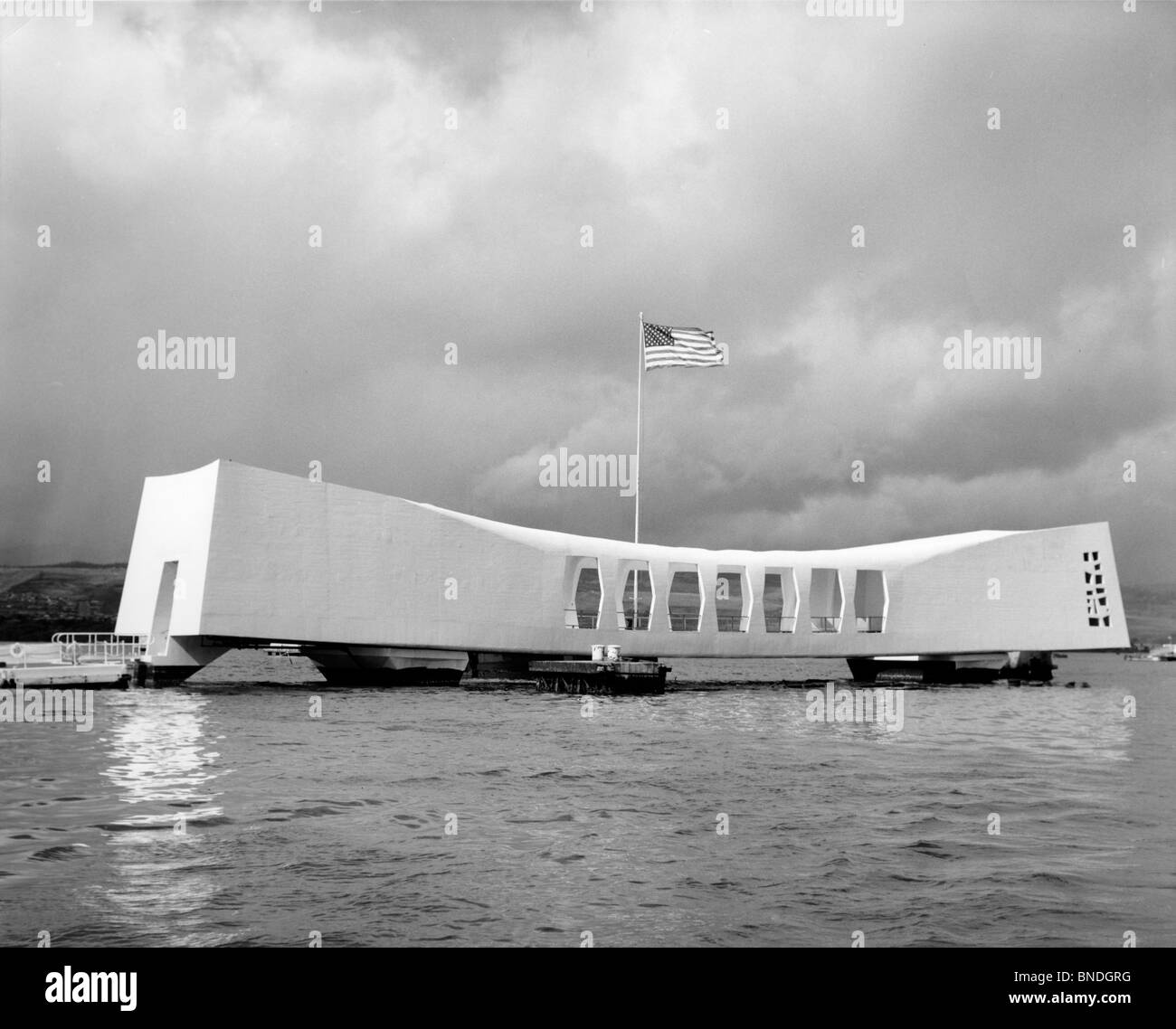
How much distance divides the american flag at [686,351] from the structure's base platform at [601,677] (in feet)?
31.0

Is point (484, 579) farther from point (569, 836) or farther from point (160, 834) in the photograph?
point (160, 834)

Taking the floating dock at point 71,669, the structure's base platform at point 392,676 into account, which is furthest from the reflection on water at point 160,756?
the structure's base platform at point 392,676

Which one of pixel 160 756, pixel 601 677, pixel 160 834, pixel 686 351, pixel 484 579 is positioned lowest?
pixel 601 677

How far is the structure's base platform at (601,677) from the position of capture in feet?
112

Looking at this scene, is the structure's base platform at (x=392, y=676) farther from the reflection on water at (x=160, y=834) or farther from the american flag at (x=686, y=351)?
the reflection on water at (x=160, y=834)

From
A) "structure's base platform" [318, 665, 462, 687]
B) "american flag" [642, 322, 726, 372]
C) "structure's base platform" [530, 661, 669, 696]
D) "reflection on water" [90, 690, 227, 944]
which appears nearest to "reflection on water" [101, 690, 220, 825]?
"reflection on water" [90, 690, 227, 944]

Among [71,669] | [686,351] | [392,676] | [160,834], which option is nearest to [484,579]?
[392,676]

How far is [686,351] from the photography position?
35.8 m

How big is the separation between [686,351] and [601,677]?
10509 mm

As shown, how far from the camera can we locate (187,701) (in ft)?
86.4

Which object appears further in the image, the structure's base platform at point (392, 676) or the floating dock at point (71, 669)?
the structure's base platform at point (392, 676)

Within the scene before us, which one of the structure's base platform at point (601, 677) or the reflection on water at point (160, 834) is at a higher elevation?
the reflection on water at point (160, 834)

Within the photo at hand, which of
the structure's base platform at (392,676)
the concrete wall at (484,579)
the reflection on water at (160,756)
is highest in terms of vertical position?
the concrete wall at (484,579)
